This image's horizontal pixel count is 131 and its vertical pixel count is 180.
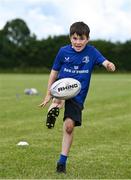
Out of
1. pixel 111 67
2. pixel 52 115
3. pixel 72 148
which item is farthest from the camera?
pixel 72 148

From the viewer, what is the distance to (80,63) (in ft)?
26.0

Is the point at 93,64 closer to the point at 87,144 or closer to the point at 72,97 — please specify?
the point at 72,97

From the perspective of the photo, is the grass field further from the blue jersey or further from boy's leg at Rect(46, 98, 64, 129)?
the blue jersey

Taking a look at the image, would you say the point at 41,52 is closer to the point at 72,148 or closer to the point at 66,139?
the point at 72,148

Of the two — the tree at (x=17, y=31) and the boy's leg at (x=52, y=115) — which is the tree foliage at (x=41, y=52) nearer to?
the tree at (x=17, y=31)

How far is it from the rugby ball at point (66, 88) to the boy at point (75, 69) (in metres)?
0.10

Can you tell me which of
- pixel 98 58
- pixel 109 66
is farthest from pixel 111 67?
pixel 98 58

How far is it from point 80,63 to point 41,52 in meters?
81.3

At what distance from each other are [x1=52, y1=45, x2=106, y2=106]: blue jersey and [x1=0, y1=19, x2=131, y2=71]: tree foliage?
73761 mm

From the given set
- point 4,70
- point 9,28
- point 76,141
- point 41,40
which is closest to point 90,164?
point 76,141

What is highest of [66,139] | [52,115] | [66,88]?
[66,88]

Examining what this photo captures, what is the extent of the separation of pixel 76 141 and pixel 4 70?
7579 centimetres

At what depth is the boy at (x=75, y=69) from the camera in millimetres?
7891

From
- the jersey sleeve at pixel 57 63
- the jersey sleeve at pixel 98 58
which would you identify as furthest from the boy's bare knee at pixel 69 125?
the jersey sleeve at pixel 98 58
